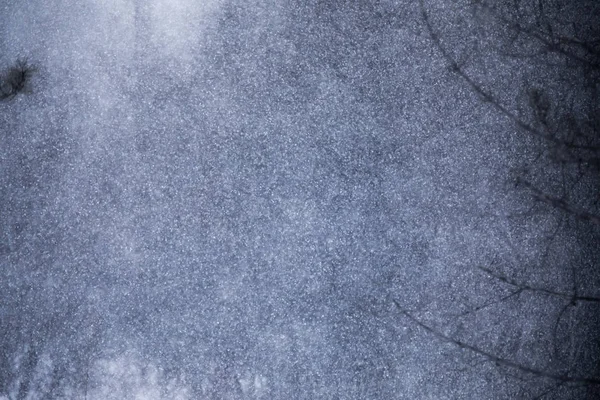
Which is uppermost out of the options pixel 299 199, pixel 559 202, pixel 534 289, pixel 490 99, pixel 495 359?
pixel 490 99

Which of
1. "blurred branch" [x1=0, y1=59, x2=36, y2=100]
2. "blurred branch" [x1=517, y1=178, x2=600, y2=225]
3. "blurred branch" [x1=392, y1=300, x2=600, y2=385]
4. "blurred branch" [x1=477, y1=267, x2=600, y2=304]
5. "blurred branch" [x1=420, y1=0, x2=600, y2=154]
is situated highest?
"blurred branch" [x1=420, y1=0, x2=600, y2=154]

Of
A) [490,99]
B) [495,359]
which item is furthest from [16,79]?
[495,359]

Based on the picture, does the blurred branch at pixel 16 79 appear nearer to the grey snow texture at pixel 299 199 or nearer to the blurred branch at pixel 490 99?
the grey snow texture at pixel 299 199

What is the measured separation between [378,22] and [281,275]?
1.72 m

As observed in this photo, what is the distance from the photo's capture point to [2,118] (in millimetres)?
2693

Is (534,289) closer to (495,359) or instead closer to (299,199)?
(495,359)

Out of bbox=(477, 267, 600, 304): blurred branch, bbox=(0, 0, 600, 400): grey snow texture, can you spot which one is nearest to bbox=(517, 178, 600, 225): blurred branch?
bbox=(0, 0, 600, 400): grey snow texture

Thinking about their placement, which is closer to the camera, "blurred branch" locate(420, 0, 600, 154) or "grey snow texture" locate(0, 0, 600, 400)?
"grey snow texture" locate(0, 0, 600, 400)

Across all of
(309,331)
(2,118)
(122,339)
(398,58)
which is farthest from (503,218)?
(2,118)

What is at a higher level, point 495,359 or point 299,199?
point 299,199

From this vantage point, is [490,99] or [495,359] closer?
[495,359]

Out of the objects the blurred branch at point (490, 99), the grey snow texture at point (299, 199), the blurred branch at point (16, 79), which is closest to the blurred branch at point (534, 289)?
the grey snow texture at point (299, 199)

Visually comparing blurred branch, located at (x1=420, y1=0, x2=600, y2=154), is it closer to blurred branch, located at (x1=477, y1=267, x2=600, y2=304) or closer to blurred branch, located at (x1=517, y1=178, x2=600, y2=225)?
blurred branch, located at (x1=517, y1=178, x2=600, y2=225)

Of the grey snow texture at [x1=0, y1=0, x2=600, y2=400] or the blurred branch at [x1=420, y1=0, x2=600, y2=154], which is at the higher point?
the blurred branch at [x1=420, y1=0, x2=600, y2=154]
